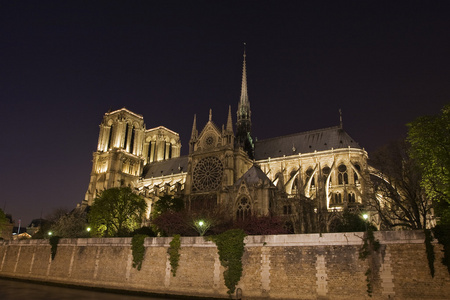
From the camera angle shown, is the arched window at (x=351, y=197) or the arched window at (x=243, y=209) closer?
the arched window at (x=243, y=209)

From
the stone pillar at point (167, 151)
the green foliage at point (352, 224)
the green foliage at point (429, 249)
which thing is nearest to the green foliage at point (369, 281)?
the green foliage at point (429, 249)

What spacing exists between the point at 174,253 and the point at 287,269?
793 cm

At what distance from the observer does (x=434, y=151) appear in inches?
788

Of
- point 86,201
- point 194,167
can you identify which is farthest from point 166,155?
point 194,167

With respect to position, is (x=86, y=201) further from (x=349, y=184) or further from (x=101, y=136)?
(x=349, y=184)

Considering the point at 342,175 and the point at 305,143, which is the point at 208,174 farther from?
the point at 342,175

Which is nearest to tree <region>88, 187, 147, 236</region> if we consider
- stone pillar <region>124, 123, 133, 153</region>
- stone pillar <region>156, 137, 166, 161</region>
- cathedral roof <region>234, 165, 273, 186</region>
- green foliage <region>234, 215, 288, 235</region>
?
cathedral roof <region>234, 165, 273, 186</region>

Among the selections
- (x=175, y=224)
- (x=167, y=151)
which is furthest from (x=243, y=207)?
(x=167, y=151)

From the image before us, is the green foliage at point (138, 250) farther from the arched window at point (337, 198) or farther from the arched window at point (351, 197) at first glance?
the arched window at point (351, 197)

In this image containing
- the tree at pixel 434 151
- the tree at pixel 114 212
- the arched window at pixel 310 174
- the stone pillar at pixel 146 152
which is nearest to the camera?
the tree at pixel 434 151

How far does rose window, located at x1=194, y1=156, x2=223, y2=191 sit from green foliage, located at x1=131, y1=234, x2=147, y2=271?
2270cm

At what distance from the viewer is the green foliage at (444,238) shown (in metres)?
16.3

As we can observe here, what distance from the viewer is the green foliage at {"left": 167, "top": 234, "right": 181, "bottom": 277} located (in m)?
23.6

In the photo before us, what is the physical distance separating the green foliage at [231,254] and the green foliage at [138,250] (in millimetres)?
6324
